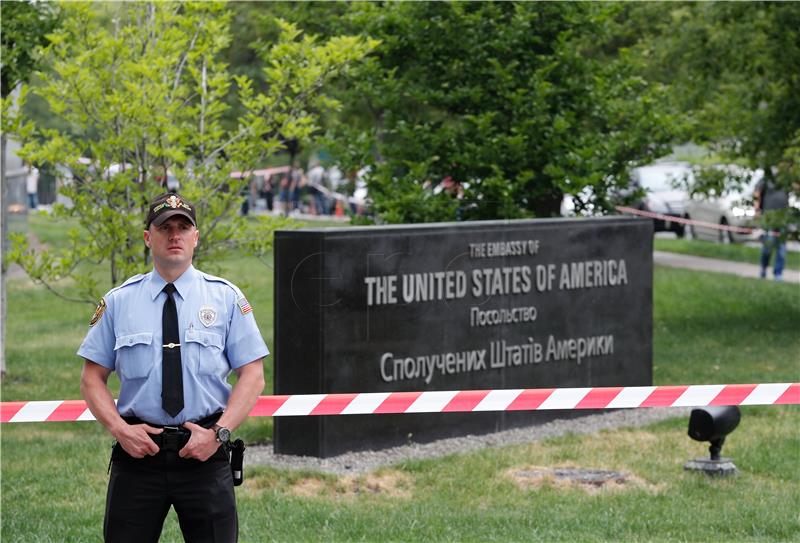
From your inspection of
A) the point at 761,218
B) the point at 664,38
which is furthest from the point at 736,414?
the point at 664,38

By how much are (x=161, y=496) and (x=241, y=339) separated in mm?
636

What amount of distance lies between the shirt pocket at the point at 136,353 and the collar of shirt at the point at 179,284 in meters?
0.17

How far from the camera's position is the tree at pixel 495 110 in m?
13.0

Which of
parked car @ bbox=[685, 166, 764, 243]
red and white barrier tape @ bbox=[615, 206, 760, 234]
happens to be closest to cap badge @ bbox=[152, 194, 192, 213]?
red and white barrier tape @ bbox=[615, 206, 760, 234]

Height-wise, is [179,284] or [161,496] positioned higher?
[179,284]

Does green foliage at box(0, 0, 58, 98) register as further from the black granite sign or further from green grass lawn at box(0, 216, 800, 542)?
the black granite sign

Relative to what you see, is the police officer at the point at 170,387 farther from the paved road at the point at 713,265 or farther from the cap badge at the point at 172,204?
the paved road at the point at 713,265

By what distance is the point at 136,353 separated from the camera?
16.2 feet

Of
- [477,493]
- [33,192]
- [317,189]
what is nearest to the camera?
[477,493]

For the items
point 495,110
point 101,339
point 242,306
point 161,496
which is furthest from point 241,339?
point 495,110

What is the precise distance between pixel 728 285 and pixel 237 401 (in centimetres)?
1759

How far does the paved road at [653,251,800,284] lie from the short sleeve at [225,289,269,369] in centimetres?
1904

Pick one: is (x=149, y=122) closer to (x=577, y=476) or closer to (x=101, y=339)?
(x=577, y=476)

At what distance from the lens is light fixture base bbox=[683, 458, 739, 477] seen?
9.00 meters
